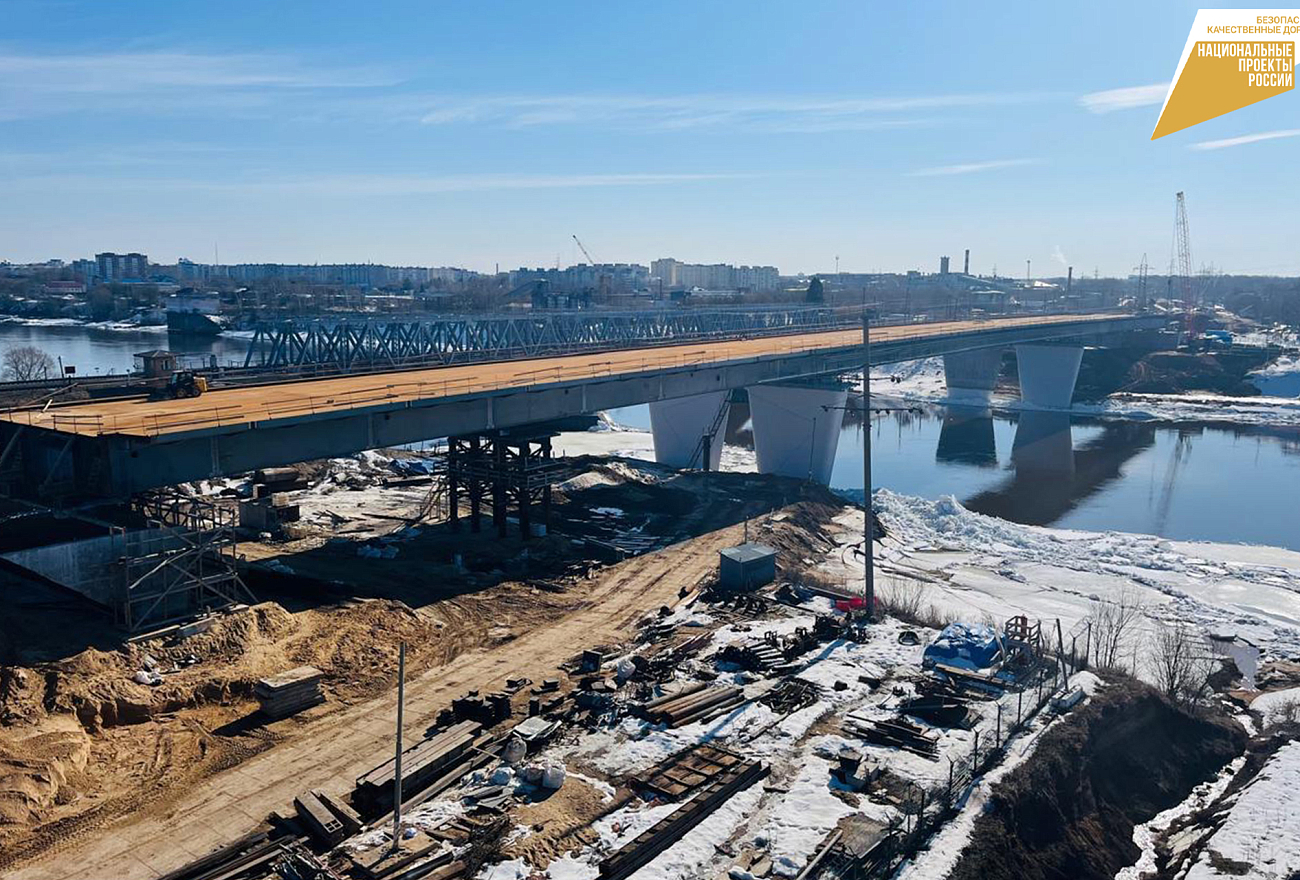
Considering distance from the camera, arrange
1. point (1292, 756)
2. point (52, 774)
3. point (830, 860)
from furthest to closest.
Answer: point (1292, 756) < point (52, 774) < point (830, 860)

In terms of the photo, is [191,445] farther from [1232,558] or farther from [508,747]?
[1232,558]

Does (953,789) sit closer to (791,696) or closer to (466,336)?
(791,696)

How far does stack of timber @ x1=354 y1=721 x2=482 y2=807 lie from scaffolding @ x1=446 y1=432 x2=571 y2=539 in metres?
15.9

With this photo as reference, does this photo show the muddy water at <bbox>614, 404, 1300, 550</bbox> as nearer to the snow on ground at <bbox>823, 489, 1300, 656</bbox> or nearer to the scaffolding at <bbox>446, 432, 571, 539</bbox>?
the snow on ground at <bbox>823, 489, 1300, 656</bbox>

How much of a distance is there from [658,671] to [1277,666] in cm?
1876

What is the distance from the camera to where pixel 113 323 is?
135000 millimetres

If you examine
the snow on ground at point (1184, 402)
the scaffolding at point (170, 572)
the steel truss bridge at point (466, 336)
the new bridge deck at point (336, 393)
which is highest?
the steel truss bridge at point (466, 336)

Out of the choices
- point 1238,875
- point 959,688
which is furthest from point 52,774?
point 1238,875

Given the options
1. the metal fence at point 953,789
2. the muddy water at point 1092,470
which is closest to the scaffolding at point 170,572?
the metal fence at point 953,789

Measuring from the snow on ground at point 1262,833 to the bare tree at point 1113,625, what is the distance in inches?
183

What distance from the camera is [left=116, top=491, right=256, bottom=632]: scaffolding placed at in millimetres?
21266

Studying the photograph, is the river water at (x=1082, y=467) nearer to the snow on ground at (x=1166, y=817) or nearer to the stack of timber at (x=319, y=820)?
the snow on ground at (x=1166, y=817)

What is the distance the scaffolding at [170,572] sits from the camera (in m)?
21.3

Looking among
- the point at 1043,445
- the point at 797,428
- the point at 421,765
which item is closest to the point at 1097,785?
the point at 421,765
